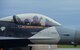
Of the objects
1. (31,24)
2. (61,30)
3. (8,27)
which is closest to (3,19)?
(8,27)

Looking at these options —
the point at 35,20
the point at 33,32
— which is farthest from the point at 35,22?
the point at 33,32

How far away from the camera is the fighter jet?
1215 cm

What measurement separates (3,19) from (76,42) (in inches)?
118

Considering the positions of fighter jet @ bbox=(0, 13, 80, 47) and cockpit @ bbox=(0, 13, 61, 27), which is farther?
cockpit @ bbox=(0, 13, 61, 27)

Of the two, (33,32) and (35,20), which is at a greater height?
(35,20)

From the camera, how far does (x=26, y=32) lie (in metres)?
12.4

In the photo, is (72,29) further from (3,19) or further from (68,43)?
(3,19)

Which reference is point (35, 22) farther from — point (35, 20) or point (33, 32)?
point (33, 32)

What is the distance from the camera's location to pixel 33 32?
486 inches

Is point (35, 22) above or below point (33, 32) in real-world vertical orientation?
above

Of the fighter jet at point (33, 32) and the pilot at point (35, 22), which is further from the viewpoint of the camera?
the pilot at point (35, 22)

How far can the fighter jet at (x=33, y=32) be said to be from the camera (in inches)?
478

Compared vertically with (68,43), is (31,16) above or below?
above

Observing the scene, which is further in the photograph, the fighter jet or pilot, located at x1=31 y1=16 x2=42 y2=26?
pilot, located at x1=31 y1=16 x2=42 y2=26
